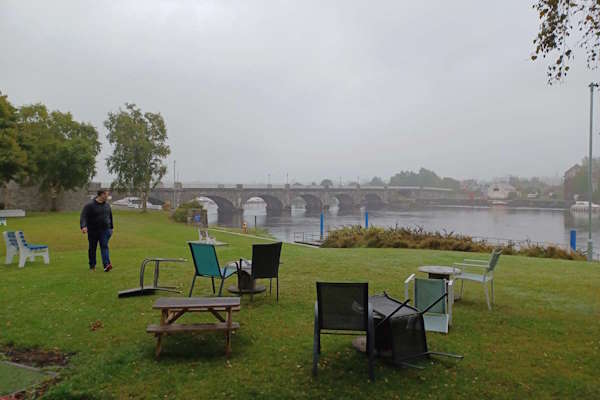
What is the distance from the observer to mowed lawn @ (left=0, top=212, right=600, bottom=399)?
3.32 metres

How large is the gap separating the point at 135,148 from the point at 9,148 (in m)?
12.1

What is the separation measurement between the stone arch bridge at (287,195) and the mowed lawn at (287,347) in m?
52.2

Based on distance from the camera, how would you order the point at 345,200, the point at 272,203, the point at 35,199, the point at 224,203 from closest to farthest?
the point at 35,199 < the point at 224,203 < the point at 272,203 < the point at 345,200

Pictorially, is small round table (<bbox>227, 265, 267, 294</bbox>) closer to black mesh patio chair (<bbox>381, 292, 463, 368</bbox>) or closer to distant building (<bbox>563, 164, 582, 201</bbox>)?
black mesh patio chair (<bbox>381, 292, 463, 368</bbox>)

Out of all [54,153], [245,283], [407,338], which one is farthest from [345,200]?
[407,338]

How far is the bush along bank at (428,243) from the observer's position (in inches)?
636

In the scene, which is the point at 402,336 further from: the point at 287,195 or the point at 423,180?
the point at 423,180

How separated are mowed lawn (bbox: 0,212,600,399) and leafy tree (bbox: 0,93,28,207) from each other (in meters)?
23.7

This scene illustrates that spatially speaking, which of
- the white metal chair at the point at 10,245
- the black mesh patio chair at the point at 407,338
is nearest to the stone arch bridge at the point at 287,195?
the white metal chair at the point at 10,245

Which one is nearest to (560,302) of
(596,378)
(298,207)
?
(596,378)

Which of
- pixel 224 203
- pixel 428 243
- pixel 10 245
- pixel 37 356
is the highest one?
pixel 10 245

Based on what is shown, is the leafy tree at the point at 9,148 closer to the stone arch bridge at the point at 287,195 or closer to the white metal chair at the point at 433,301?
the stone arch bridge at the point at 287,195

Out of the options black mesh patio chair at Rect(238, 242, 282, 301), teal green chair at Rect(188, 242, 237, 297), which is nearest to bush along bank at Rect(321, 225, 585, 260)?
black mesh patio chair at Rect(238, 242, 282, 301)

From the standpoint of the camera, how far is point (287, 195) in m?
70.9
